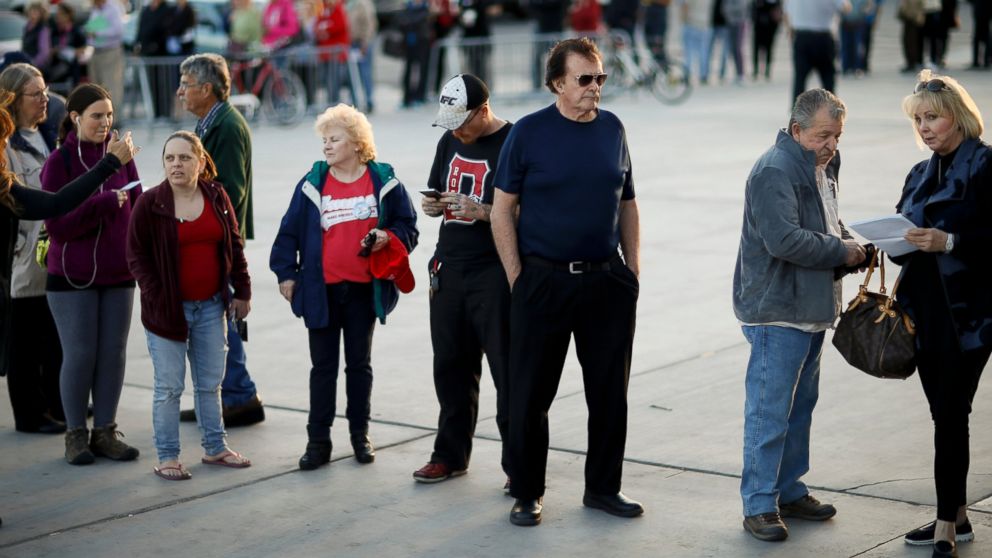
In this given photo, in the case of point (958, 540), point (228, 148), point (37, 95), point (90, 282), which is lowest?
point (958, 540)

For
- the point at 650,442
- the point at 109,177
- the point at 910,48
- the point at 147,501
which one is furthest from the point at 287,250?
the point at 910,48

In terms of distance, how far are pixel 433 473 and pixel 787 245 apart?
199 centimetres

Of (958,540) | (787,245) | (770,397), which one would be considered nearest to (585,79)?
(787,245)

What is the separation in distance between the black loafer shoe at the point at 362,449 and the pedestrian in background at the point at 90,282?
41.1 inches

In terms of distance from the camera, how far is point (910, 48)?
25.7 metres

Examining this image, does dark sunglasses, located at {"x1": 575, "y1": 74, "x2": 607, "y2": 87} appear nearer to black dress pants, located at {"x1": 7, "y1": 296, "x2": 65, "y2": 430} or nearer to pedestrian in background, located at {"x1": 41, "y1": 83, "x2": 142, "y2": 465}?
pedestrian in background, located at {"x1": 41, "y1": 83, "x2": 142, "y2": 465}

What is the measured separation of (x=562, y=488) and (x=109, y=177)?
7.97ft

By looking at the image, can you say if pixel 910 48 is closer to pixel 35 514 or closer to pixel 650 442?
pixel 650 442

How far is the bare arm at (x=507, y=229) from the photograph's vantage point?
5613 mm

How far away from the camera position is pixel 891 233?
17.0ft

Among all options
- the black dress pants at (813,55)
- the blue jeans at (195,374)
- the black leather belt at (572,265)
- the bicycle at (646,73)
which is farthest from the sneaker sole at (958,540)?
the bicycle at (646,73)

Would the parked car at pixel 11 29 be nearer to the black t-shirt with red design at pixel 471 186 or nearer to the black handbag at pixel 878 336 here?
Answer: the black t-shirt with red design at pixel 471 186

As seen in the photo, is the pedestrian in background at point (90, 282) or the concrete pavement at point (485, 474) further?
the pedestrian in background at point (90, 282)

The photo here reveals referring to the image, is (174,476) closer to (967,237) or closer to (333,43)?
(967,237)
